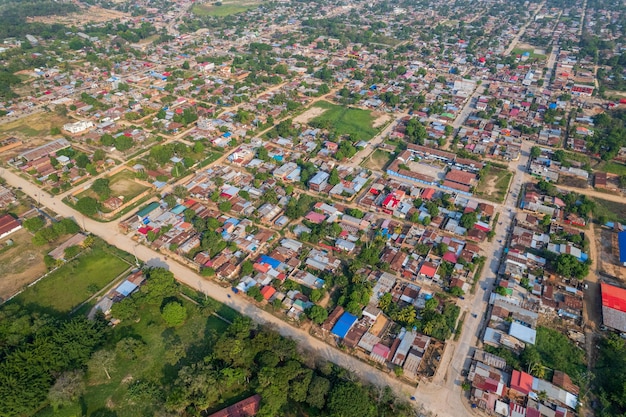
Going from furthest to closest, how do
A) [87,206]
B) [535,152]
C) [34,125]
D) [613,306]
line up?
1. [34,125]
2. [535,152]
3. [87,206]
4. [613,306]

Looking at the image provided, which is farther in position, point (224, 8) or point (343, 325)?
point (224, 8)

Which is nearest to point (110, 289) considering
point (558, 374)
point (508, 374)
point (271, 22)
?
point (508, 374)

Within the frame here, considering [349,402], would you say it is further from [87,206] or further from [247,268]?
[87,206]

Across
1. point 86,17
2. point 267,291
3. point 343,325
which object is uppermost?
point 86,17

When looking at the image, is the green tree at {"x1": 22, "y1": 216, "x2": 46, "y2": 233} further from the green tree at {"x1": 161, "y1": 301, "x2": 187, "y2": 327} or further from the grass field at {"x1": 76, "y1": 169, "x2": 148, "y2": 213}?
the green tree at {"x1": 161, "y1": 301, "x2": 187, "y2": 327}

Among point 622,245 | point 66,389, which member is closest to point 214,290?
point 66,389

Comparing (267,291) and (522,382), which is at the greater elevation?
(267,291)

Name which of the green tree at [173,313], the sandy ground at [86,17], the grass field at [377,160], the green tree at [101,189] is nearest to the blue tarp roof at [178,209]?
the green tree at [101,189]
